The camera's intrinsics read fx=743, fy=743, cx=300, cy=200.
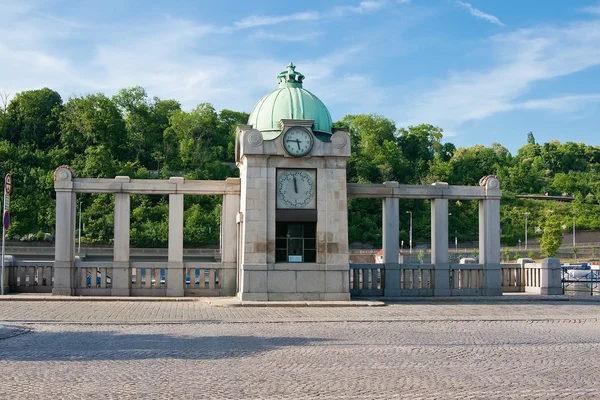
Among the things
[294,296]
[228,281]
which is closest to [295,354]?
[294,296]

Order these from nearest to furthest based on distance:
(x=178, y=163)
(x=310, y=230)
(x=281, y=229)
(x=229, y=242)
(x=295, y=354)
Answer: (x=295, y=354), (x=281, y=229), (x=310, y=230), (x=229, y=242), (x=178, y=163)

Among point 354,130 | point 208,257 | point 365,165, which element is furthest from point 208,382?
point 354,130

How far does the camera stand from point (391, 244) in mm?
26359

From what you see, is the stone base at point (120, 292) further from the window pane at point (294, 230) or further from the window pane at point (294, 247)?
the window pane at point (294, 230)

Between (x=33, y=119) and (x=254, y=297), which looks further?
(x=33, y=119)

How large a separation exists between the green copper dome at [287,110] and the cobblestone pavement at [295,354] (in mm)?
7841

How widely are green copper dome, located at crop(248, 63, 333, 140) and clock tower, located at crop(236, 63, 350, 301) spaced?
0.88m

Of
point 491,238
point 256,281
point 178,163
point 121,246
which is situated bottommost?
point 256,281

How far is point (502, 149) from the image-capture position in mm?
172250

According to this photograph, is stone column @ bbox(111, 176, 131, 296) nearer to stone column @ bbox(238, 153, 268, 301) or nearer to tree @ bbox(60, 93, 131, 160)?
stone column @ bbox(238, 153, 268, 301)

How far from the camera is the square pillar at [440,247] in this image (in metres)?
26.8

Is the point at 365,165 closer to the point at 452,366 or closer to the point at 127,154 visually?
the point at 127,154

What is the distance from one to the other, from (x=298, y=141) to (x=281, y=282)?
4.66 metres

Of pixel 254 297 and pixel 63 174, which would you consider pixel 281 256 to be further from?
pixel 63 174
